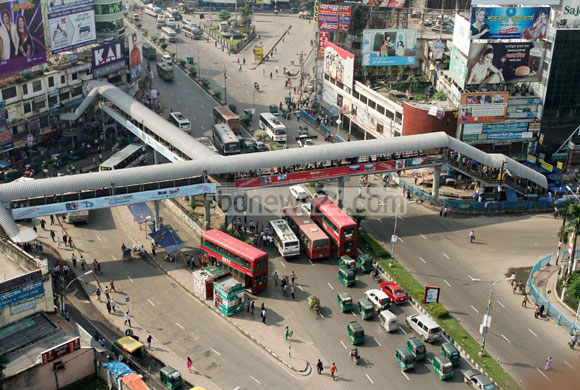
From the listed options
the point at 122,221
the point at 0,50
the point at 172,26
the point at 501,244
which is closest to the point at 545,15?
the point at 501,244

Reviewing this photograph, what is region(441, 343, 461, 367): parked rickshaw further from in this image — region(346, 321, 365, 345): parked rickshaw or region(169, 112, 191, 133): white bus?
region(169, 112, 191, 133): white bus

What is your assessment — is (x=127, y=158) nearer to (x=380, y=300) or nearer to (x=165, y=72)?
(x=380, y=300)

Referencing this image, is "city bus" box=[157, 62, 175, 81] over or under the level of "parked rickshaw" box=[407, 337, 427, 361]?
over

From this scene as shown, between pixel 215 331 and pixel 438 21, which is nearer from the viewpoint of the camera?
pixel 215 331

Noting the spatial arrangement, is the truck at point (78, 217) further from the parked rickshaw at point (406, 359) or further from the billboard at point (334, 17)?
the billboard at point (334, 17)

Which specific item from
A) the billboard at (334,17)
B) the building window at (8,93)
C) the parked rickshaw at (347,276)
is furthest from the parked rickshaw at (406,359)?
the billboard at (334,17)

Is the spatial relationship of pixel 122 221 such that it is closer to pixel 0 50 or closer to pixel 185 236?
pixel 185 236

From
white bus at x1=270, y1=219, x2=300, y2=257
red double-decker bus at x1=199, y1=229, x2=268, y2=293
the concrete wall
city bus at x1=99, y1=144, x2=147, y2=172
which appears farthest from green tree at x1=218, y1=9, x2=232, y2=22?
the concrete wall

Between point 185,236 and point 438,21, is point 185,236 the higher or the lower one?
the lower one
